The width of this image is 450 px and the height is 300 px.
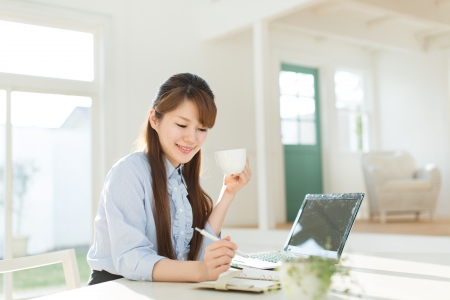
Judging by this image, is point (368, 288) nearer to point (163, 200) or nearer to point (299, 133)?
point (163, 200)

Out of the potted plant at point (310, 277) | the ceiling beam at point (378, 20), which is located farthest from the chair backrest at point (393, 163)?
the potted plant at point (310, 277)

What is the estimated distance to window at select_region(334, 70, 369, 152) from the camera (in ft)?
25.5

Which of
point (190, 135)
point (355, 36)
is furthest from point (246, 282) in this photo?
point (355, 36)

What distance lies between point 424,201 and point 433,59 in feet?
7.50

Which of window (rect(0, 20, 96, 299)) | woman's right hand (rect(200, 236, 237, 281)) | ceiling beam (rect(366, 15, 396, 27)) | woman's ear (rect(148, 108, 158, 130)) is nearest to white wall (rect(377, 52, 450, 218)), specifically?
ceiling beam (rect(366, 15, 396, 27))

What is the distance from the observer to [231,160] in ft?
4.91

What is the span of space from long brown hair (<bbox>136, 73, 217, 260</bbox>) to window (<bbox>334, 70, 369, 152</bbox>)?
6.34 metres

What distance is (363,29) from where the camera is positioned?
703 centimetres

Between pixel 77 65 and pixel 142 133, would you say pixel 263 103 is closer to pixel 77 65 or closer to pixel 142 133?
pixel 77 65

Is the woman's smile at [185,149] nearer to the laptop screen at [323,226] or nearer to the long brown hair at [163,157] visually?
the long brown hair at [163,157]

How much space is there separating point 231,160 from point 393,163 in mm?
5942

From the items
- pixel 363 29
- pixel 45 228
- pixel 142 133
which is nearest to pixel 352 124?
pixel 363 29

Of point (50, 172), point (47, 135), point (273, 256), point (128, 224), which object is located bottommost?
point (273, 256)

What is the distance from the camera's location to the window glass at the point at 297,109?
716cm
